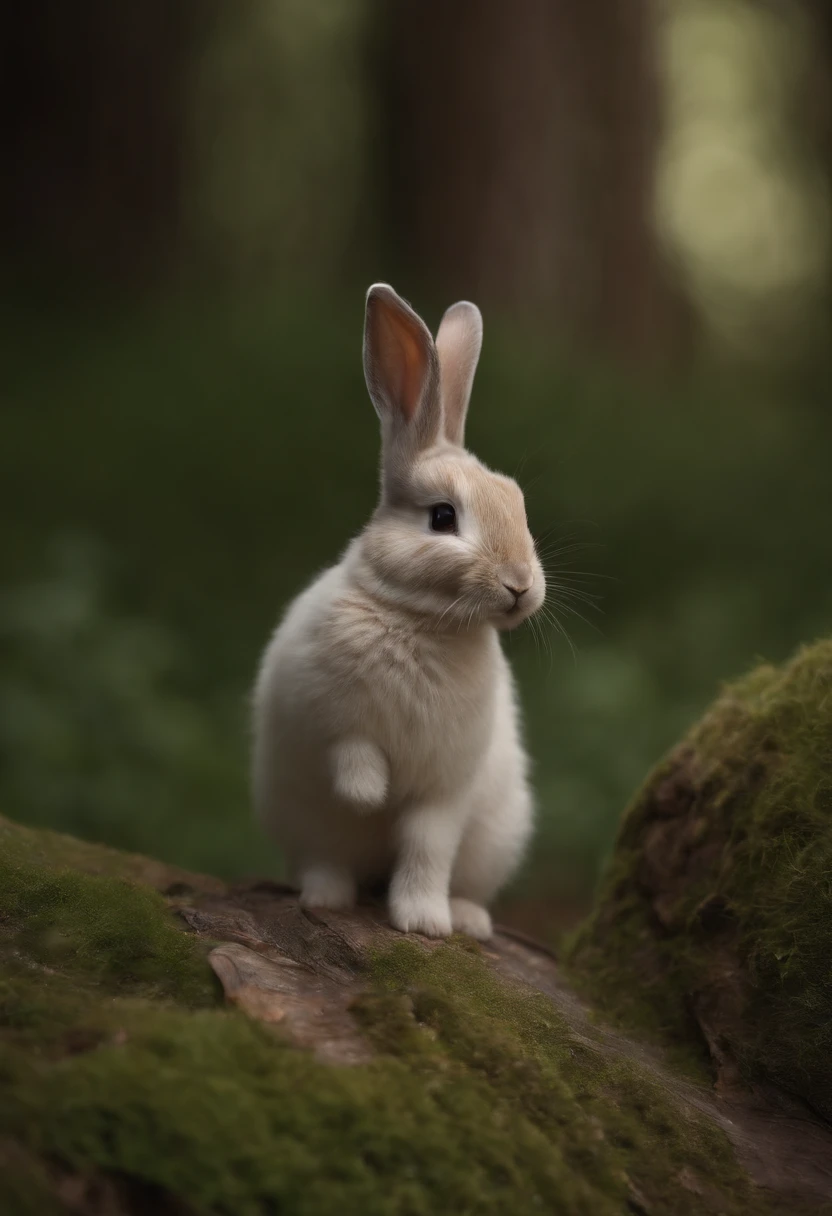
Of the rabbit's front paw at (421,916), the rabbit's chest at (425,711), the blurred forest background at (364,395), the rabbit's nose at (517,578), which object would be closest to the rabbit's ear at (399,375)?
the rabbit's nose at (517,578)

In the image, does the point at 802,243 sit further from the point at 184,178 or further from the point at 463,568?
the point at 463,568

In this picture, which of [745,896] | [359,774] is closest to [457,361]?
[359,774]

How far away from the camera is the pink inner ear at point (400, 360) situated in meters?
3.54

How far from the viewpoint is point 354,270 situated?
34.7ft

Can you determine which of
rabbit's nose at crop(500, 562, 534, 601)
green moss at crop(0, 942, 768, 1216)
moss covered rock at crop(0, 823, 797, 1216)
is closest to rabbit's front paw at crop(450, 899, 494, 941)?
moss covered rock at crop(0, 823, 797, 1216)

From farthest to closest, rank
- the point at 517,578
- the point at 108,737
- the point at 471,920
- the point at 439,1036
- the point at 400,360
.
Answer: the point at 108,737 → the point at 471,920 → the point at 400,360 → the point at 517,578 → the point at 439,1036

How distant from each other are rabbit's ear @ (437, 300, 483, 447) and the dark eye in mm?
404

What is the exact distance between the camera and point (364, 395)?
768 centimetres

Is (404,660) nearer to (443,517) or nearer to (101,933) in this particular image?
(443,517)

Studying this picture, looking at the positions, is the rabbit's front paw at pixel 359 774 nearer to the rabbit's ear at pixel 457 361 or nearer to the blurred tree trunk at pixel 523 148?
the rabbit's ear at pixel 457 361

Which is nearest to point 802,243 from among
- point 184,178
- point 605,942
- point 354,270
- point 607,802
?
point 354,270

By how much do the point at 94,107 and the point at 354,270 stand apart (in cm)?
256

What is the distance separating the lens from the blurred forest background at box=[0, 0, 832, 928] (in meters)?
6.06

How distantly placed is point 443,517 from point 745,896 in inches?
54.7
